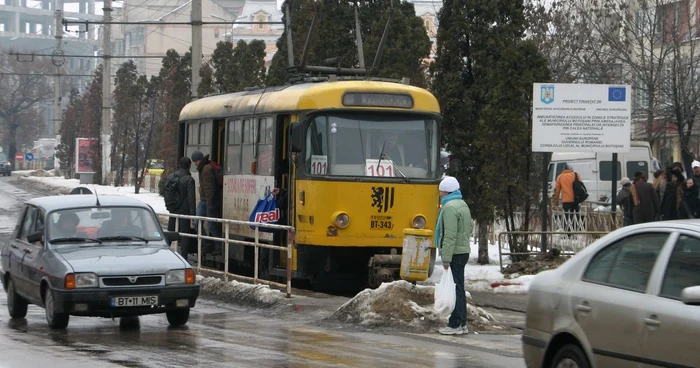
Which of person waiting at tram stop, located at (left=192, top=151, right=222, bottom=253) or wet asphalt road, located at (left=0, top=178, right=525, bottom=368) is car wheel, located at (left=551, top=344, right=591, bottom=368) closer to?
wet asphalt road, located at (left=0, top=178, right=525, bottom=368)

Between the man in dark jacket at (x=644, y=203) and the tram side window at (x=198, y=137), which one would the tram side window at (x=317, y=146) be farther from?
the man in dark jacket at (x=644, y=203)

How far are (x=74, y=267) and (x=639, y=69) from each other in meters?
30.5

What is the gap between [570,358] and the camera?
8.62 meters

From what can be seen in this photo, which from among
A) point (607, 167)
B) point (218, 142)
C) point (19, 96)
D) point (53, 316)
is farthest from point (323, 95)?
point (19, 96)

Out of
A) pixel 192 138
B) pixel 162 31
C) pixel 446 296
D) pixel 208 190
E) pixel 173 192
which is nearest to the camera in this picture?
pixel 446 296

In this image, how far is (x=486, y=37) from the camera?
23281 millimetres

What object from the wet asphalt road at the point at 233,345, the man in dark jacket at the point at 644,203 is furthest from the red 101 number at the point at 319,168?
the man in dark jacket at the point at 644,203

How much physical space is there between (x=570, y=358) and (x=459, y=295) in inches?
213

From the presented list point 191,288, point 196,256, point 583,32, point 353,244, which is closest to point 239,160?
point 196,256

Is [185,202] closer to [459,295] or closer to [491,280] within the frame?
[491,280]

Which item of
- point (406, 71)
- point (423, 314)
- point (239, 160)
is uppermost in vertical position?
point (406, 71)

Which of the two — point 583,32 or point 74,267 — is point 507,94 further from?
point 583,32

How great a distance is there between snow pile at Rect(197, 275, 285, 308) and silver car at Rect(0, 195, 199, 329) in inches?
88.4

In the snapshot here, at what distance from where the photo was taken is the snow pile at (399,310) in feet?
47.9
